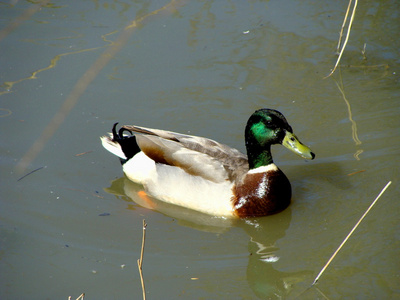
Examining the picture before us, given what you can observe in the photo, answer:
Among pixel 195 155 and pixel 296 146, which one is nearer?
pixel 296 146

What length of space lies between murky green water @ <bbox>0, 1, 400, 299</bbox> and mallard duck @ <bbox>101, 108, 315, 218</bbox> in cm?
16

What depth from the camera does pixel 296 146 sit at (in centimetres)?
532

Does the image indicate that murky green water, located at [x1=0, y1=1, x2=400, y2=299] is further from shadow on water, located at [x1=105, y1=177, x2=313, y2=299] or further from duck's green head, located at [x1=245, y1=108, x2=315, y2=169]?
duck's green head, located at [x1=245, y1=108, x2=315, y2=169]

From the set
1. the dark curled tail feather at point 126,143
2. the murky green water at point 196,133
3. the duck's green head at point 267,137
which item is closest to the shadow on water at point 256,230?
the murky green water at point 196,133

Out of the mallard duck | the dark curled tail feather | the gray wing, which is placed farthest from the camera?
the dark curled tail feather

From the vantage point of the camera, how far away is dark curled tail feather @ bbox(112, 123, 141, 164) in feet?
19.9

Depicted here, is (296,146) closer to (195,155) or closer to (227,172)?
(227,172)

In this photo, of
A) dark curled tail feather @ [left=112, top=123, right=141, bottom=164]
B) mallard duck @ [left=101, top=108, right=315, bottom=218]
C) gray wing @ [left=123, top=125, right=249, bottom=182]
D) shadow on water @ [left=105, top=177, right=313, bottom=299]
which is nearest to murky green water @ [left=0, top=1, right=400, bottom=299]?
shadow on water @ [left=105, top=177, right=313, bottom=299]

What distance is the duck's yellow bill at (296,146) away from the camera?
527 centimetres

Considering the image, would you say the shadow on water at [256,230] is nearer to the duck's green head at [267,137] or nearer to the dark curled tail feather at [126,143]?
A: the dark curled tail feather at [126,143]

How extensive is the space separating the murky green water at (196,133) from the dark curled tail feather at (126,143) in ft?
0.89

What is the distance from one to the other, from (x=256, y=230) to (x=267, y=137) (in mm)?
896

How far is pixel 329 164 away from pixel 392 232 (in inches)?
49.1

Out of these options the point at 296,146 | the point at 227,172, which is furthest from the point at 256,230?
the point at 296,146
